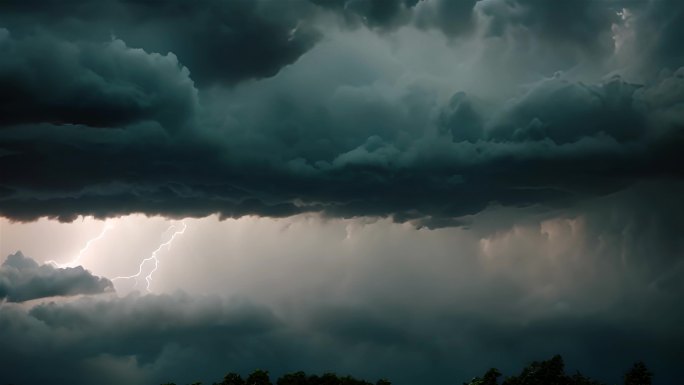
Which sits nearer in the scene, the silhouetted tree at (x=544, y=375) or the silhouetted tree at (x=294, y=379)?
the silhouetted tree at (x=544, y=375)

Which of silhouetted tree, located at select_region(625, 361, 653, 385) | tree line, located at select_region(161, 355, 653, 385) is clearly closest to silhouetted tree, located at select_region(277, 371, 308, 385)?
tree line, located at select_region(161, 355, 653, 385)

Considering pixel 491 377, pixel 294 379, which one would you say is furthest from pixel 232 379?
pixel 491 377

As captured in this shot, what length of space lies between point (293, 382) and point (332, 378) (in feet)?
21.9

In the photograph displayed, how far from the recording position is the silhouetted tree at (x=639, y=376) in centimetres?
12169

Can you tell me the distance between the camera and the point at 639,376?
12219 cm

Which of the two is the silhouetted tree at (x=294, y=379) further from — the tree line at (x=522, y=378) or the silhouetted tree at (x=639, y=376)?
the silhouetted tree at (x=639, y=376)

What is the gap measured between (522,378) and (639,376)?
16.5 m

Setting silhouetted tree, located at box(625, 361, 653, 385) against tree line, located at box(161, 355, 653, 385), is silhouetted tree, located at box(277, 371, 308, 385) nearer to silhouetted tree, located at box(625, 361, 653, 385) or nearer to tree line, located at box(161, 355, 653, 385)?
tree line, located at box(161, 355, 653, 385)

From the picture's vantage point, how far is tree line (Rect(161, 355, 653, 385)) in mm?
122438

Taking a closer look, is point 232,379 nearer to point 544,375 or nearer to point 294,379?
point 294,379

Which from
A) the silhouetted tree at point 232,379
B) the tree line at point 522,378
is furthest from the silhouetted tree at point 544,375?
the silhouetted tree at point 232,379

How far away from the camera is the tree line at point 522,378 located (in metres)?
122

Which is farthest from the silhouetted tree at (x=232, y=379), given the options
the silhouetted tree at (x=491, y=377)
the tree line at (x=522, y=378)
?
the silhouetted tree at (x=491, y=377)

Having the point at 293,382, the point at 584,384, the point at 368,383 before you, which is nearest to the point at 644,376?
the point at 584,384
